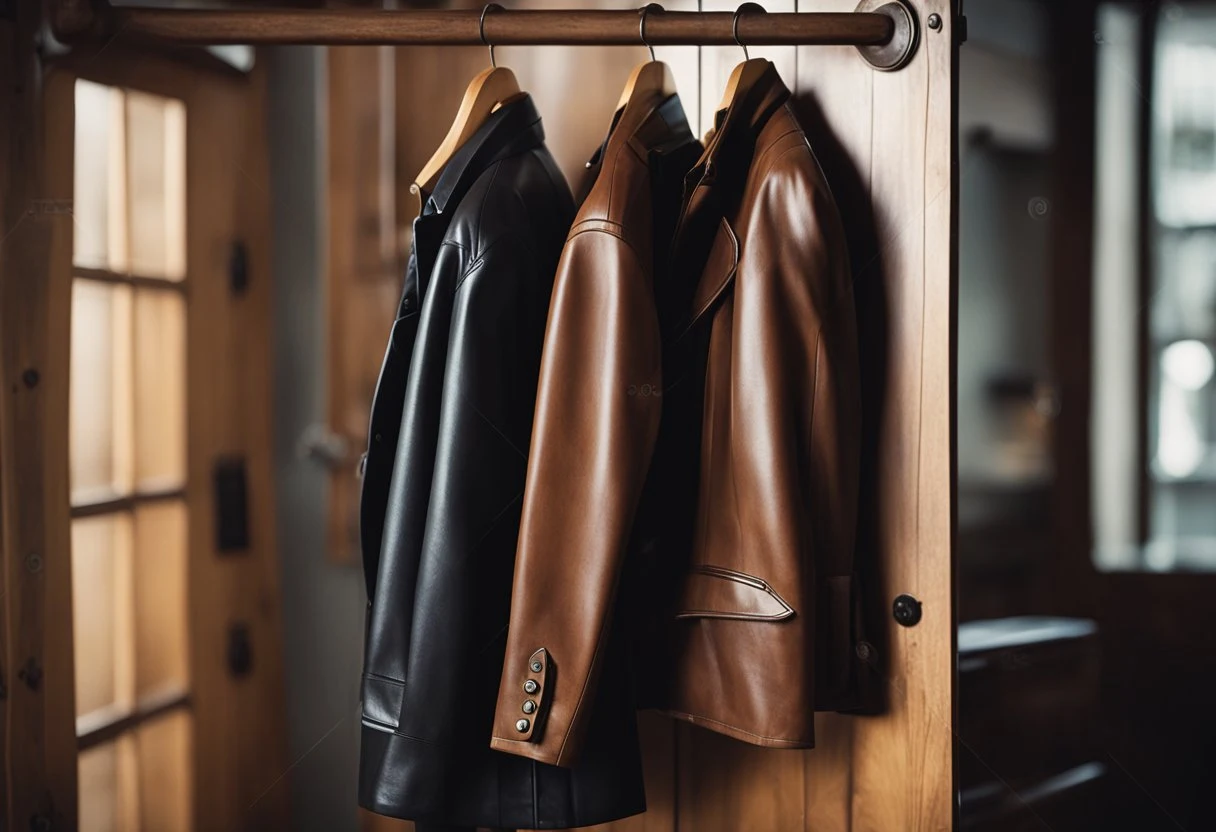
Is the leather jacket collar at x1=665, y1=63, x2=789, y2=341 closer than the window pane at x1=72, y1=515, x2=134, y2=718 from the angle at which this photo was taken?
Yes

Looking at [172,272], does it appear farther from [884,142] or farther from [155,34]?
[884,142]

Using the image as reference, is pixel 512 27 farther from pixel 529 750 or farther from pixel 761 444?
pixel 529 750

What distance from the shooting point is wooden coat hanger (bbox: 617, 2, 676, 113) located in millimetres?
966

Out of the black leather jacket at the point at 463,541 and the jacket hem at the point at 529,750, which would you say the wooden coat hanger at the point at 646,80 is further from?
the jacket hem at the point at 529,750

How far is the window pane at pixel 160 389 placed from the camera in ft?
4.19

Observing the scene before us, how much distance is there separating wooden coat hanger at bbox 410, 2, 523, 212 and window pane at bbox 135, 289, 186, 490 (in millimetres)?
518

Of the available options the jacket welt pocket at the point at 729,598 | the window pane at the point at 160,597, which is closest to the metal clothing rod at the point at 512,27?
the jacket welt pocket at the point at 729,598

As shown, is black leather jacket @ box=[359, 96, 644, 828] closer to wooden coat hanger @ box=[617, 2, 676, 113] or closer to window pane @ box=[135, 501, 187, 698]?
wooden coat hanger @ box=[617, 2, 676, 113]

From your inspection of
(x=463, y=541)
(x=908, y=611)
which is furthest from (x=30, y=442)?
(x=908, y=611)

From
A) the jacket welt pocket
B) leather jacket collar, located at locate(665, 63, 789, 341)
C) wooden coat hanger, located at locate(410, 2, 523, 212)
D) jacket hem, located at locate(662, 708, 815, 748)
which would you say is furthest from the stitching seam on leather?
wooden coat hanger, located at locate(410, 2, 523, 212)

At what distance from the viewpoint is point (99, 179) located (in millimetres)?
1233

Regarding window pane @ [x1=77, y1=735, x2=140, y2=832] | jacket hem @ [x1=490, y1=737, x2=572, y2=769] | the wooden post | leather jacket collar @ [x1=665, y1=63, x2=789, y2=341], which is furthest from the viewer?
window pane @ [x1=77, y1=735, x2=140, y2=832]

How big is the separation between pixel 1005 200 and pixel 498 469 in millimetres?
1804

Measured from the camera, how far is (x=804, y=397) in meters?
0.93
